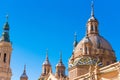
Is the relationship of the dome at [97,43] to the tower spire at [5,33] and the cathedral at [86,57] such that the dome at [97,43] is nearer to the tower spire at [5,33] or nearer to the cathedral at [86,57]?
the cathedral at [86,57]

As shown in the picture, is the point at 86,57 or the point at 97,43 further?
the point at 97,43

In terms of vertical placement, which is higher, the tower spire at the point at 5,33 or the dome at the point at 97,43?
the tower spire at the point at 5,33

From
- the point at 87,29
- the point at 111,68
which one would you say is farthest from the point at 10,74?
the point at 111,68

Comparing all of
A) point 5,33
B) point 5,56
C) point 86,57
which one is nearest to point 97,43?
point 86,57

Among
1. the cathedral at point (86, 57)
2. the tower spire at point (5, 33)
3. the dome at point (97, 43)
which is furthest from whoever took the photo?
the tower spire at point (5, 33)

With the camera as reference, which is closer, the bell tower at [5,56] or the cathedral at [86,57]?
the cathedral at [86,57]

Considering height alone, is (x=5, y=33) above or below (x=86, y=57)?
above

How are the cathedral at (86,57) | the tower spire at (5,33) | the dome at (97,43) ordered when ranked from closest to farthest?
the cathedral at (86,57), the dome at (97,43), the tower spire at (5,33)

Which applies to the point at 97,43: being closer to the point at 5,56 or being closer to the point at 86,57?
the point at 86,57

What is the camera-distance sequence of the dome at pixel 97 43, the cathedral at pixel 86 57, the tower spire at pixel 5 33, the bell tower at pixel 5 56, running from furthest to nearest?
the tower spire at pixel 5 33 < the bell tower at pixel 5 56 < the dome at pixel 97 43 < the cathedral at pixel 86 57

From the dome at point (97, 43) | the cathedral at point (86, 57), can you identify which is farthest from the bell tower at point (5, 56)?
the dome at point (97, 43)

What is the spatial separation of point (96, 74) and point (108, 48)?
19.3 meters

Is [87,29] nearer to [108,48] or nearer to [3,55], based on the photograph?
[108,48]

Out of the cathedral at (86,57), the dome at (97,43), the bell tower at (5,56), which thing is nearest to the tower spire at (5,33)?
the bell tower at (5,56)
